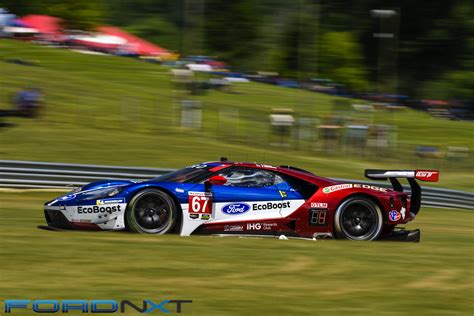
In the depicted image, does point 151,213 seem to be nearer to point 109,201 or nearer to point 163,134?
point 109,201

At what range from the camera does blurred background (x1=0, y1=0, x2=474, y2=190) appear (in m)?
23.2

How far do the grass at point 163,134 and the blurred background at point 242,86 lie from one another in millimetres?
68

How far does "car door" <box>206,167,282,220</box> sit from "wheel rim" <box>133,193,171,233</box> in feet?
2.03

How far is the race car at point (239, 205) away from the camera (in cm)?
972

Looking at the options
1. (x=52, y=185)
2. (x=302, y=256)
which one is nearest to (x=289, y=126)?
(x=52, y=185)

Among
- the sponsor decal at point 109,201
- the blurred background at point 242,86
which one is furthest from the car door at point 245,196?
the blurred background at point 242,86

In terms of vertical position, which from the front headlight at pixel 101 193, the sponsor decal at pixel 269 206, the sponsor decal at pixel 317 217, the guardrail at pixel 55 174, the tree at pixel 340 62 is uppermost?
the tree at pixel 340 62

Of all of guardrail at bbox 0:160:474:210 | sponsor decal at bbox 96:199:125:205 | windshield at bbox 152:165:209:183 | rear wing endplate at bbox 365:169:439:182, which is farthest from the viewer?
guardrail at bbox 0:160:474:210

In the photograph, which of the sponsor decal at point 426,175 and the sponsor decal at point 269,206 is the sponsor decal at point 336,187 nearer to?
the sponsor decal at point 269,206

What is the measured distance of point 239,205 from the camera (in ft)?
32.7

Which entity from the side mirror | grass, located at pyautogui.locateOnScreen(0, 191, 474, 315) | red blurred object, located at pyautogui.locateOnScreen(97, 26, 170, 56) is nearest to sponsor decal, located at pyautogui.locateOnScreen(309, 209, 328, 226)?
grass, located at pyautogui.locateOnScreen(0, 191, 474, 315)

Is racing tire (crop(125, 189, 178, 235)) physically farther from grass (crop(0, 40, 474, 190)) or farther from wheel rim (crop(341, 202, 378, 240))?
grass (crop(0, 40, 474, 190))

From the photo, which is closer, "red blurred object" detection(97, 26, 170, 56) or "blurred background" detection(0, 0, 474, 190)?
"blurred background" detection(0, 0, 474, 190)

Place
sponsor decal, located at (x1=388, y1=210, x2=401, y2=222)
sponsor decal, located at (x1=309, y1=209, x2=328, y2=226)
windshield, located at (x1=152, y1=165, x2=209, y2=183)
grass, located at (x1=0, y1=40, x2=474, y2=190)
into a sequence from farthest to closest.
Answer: grass, located at (x1=0, y1=40, x2=474, y2=190), sponsor decal, located at (x1=388, y1=210, x2=401, y2=222), sponsor decal, located at (x1=309, y1=209, x2=328, y2=226), windshield, located at (x1=152, y1=165, x2=209, y2=183)
